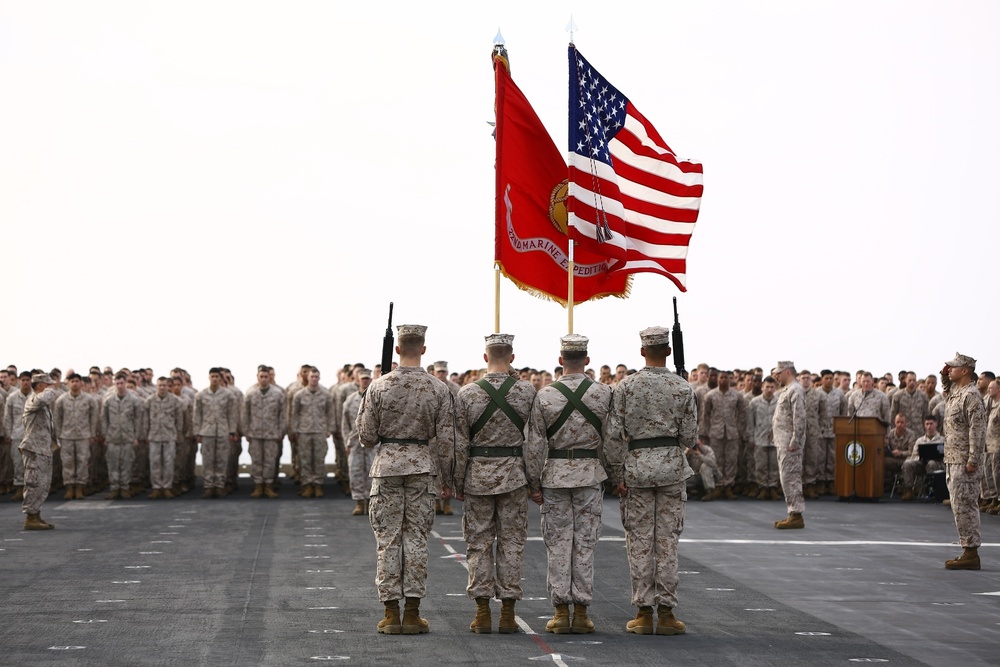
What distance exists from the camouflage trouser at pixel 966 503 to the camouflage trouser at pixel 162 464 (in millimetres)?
12816

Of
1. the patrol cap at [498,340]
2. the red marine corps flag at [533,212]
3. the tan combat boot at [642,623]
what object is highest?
the red marine corps flag at [533,212]

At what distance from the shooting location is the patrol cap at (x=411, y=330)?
28.8ft

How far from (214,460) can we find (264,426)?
100 centimetres

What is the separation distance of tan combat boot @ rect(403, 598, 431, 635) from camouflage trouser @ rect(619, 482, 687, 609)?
1.45 meters

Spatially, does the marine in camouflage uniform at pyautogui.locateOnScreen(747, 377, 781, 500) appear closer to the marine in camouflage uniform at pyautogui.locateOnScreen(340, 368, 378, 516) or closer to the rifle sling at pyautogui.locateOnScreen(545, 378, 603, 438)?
the marine in camouflage uniform at pyautogui.locateOnScreen(340, 368, 378, 516)

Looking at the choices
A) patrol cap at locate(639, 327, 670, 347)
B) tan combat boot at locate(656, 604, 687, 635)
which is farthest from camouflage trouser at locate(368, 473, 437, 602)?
patrol cap at locate(639, 327, 670, 347)

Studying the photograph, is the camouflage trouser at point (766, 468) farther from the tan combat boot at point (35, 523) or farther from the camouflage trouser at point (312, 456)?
the tan combat boot at point (35, 523)

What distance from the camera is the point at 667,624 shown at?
8.50 metres

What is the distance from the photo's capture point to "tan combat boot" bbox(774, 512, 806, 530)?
15.8 metres

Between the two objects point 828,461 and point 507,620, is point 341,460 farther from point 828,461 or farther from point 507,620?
point 507,620

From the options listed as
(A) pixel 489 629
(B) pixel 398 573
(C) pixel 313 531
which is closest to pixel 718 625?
(A) pixel 489 629

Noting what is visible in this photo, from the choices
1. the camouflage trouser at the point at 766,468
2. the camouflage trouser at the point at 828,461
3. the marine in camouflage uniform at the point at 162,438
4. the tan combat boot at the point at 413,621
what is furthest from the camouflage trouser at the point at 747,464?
the tan combat boot at the point at 413,621

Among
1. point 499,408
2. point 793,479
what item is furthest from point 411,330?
point 793,479

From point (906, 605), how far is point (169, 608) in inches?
222
